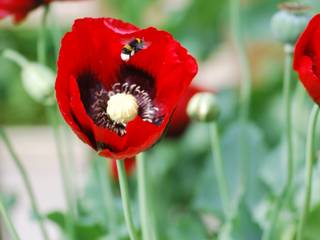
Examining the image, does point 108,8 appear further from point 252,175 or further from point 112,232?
point 112,232

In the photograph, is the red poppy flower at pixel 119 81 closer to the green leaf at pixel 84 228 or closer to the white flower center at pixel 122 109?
the white flower center at pixel 122 109

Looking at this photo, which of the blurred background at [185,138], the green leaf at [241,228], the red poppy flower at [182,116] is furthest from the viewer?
the red poppy flower at [182,116]

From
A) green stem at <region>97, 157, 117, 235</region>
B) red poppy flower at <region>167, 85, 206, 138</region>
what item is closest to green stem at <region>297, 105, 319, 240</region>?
green stem at <region>97, 157, 117, 235</region>

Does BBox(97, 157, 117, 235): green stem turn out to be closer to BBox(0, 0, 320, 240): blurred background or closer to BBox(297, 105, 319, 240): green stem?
BBox(0, 0, 320, 240): blurred background

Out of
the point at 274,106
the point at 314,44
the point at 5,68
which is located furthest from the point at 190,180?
the point at 5,68

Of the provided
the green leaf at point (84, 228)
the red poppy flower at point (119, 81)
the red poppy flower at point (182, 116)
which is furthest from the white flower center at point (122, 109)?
the red poppy flower at point (182, 116)
